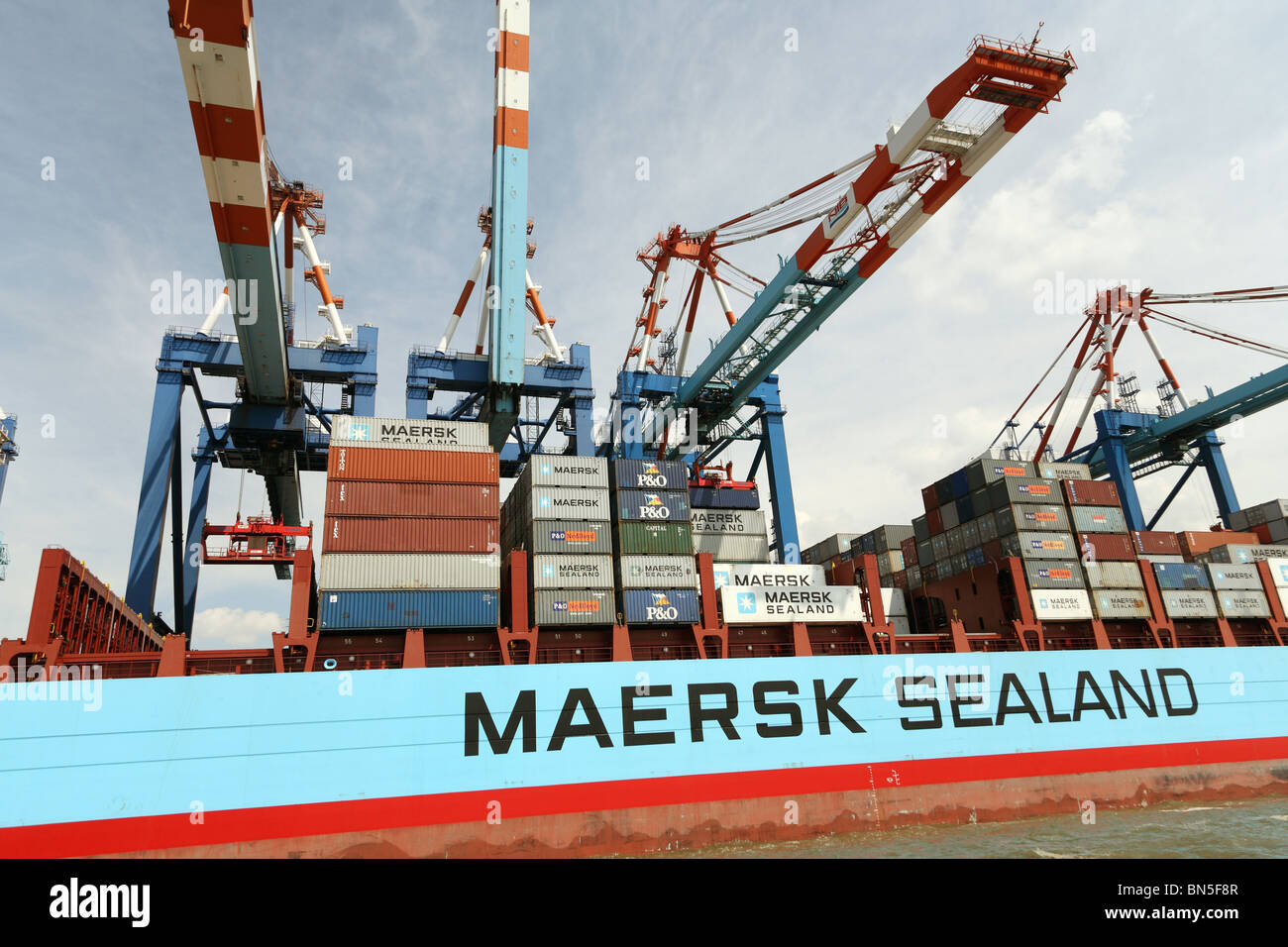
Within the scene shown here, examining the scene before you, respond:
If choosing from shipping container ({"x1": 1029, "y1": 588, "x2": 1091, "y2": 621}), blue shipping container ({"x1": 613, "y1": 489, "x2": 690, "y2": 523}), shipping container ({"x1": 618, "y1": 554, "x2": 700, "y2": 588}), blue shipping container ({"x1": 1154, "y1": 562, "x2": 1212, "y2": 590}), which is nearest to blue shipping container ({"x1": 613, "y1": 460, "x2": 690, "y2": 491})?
blue shipping container ({"x1": 613, "y1": 489, "x2": 690, "y2": 523})

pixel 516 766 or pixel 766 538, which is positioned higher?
pixel 766 538

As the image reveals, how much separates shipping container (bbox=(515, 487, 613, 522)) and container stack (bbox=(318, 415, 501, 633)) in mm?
1458

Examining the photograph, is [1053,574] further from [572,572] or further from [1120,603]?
[572,572]

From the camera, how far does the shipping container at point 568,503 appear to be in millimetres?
25047

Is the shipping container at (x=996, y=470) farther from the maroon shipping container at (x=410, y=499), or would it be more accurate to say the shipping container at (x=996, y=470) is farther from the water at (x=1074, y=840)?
the maroon shipping container at (x=410, y=499)

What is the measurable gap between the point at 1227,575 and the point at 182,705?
4010 cm

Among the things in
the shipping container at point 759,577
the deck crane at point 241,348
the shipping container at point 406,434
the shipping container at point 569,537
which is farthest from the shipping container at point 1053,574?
the deck crane at point 241,348

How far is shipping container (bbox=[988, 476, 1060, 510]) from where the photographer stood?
98.4 ft

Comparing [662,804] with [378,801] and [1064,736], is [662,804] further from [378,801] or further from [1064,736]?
[1064,736]

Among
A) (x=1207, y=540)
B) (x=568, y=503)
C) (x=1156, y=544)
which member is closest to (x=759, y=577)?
(x=568, y=503)

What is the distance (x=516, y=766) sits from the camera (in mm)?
19875

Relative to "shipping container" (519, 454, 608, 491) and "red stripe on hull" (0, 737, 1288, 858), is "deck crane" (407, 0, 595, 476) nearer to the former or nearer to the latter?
"shipping container" (519, 454, 608, 491)

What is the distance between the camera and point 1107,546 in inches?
1196
